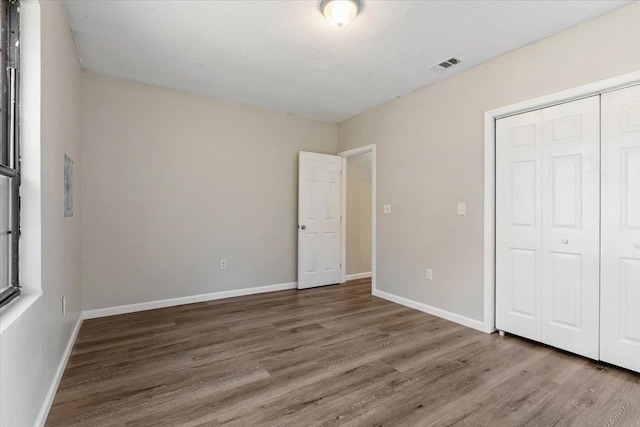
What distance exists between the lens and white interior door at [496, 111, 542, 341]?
2.69 meters

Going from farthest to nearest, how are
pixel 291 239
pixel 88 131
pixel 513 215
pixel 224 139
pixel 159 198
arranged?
pixel 291 239 < pixel 224 139 < pixel 159 198 < pixel 88 131 < pixel 513 215

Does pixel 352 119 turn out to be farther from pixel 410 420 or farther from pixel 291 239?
pixel 410 420

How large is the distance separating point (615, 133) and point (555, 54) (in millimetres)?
791

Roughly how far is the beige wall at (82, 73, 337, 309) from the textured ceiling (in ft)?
1.26

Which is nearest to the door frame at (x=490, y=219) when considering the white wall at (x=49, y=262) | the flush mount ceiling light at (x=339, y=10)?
the flush mount ceiling light at (x=339, y=10)

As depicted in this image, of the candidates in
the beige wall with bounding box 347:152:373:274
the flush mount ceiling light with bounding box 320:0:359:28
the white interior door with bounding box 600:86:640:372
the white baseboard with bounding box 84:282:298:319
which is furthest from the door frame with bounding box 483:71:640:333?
the white baseboard with bounding box 84:282:298:319

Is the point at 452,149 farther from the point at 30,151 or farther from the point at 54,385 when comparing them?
the point at 54,385

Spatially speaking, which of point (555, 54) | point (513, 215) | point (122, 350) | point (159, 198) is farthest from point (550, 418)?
point (159, 198)

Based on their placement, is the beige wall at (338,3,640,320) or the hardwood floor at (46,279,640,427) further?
the beige wall at (338,3,640,320)

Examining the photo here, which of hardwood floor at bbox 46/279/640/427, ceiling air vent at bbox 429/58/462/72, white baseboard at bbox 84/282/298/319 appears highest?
ceiling air vent at bbox 429/58/462/72

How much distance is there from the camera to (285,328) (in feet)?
9.96

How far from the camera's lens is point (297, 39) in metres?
2.61

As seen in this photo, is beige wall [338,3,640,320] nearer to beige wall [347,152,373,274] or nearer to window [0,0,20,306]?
beige wall [347,152,373,274]

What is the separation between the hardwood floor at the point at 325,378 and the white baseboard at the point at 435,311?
3.5 inches
